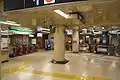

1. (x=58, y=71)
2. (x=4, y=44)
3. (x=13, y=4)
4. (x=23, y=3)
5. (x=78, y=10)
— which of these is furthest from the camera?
(x=4, y=44)

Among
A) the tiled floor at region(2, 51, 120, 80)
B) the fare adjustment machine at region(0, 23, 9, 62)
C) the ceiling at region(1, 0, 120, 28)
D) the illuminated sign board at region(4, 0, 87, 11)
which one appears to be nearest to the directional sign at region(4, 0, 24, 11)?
the illuminated sign board at region(4, 0, 87, 11)

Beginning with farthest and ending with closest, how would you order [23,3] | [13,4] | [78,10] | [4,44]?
1. [4,44]
2. [78,10]
3. [13,4]
4. [23,3]

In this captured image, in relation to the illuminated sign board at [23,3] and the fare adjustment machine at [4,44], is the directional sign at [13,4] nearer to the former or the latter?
the illuminated sign board at [23,3]

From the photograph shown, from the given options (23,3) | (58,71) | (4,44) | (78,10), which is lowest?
(58,71)

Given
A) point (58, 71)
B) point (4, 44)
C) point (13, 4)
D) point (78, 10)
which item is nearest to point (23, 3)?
point (13, 4)

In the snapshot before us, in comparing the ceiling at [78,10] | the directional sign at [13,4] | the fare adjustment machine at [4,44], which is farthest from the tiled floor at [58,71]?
the directional sign at [13,4]

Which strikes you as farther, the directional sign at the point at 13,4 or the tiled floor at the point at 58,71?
the tiled floor at the point at 58,71

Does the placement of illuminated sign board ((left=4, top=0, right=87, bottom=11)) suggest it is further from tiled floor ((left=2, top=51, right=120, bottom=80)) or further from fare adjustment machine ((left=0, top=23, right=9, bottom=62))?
fare adjustment machine ((left=0, top=23, right=9, bottom=62))

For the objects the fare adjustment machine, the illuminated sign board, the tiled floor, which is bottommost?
the tiled floor

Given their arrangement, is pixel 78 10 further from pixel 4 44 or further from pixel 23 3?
pixel 4 44

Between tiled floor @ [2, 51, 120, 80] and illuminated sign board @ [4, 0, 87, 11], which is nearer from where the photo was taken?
illuminated sign board @ [4, 0, 87, 11]

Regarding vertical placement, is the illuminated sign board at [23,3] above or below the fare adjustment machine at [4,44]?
above

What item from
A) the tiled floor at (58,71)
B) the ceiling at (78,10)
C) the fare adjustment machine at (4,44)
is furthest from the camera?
the fare adjustment machine at (4,44)

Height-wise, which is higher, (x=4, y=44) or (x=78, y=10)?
(x=78, y=10)
